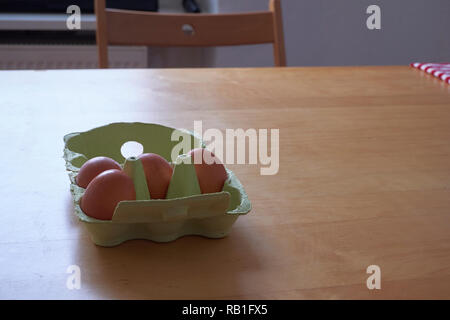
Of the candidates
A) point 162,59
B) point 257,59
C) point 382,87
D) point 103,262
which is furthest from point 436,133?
point 162,59

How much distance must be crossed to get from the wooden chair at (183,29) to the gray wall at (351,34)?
0.80 m

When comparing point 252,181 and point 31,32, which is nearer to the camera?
point 252,181

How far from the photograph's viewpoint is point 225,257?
Answer: 1.90ft

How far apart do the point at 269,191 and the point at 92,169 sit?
21 centimetres

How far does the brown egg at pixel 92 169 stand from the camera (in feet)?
2.04

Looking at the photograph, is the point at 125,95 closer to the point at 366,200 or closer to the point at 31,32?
the point at 366,200

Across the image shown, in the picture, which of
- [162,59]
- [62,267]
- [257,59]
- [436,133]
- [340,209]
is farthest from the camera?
[162,59]

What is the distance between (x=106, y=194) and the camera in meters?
0.57

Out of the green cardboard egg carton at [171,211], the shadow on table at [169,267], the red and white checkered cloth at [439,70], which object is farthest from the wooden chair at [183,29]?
the shadow on table at [169,267]

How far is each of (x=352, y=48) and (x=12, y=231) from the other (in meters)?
2.00
